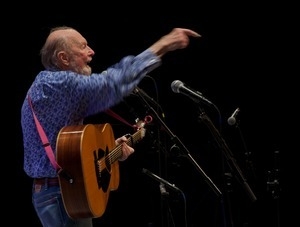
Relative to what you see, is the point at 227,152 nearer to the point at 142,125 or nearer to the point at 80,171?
the point at 142,125

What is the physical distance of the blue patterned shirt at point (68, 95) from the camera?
1955 mm

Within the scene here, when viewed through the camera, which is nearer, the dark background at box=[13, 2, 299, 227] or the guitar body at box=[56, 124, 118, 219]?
the guitar body at box=[56, 124, 118, 219]

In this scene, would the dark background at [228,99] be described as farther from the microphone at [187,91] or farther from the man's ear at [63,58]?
the man's ear at [63,58]

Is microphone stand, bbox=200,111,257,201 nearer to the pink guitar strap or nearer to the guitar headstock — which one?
the guitar headstock

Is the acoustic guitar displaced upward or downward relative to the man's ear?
downward

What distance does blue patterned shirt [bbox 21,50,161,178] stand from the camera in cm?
196

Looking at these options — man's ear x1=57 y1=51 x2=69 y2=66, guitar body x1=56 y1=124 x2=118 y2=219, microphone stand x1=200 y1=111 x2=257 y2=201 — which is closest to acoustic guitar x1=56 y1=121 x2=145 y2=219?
guitar body x1=56 y1=124 x2=118 y2=219

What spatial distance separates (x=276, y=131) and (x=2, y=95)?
286 centimetres

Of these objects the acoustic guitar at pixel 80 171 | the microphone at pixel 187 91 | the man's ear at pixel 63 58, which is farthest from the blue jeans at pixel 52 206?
the microphone at pixel 187 91

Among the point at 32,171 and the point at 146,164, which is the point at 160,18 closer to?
the point at 146,164

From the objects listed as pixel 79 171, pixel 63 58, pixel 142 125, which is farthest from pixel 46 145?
pixel 142 125

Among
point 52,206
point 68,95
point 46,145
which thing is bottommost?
point 52,206

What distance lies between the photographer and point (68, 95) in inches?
76.9

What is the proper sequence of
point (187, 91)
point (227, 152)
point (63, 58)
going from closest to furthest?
point (63, 58)
point (187, 91)
point (227, 152)
